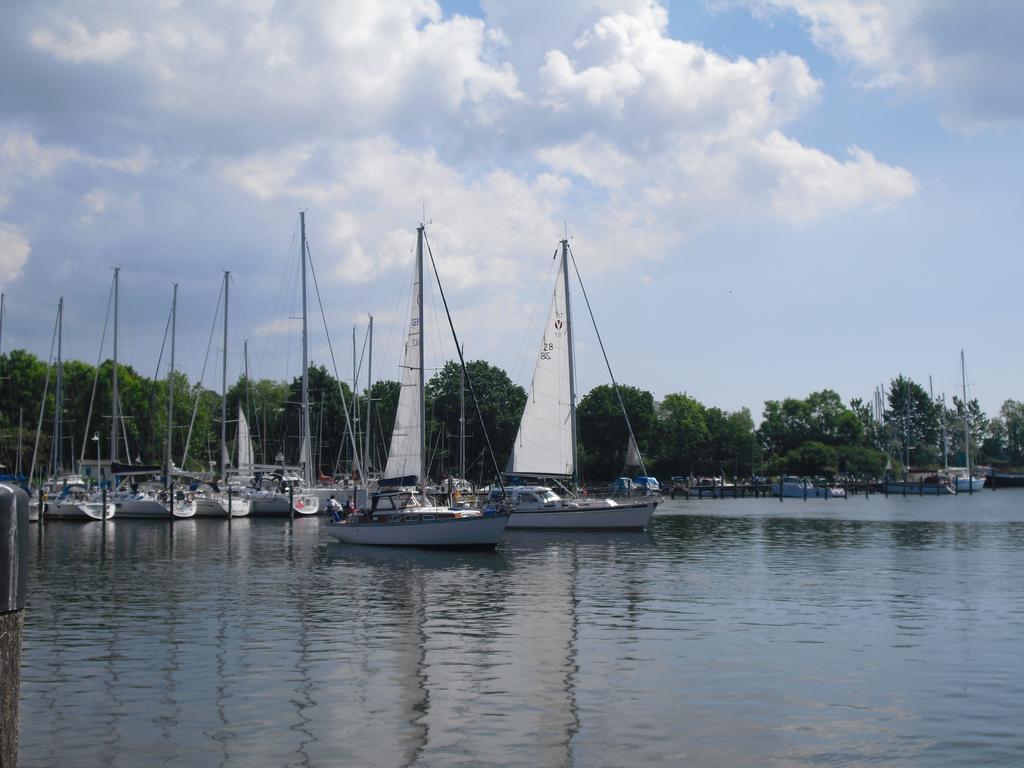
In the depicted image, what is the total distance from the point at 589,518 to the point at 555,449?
5.10m

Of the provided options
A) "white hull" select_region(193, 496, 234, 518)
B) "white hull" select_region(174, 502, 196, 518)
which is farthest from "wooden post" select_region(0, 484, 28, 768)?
"white hull" select_region(193, 496, 234, 518)

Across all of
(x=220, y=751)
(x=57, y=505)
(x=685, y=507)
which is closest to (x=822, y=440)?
(x=685, y=507)

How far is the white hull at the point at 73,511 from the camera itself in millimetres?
68938

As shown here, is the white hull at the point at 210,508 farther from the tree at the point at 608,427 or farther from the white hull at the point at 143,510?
the tree at the point at 608,427

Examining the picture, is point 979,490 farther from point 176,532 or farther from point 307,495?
point 176,532

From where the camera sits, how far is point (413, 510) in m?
47.4

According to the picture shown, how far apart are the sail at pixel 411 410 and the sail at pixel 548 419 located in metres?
9.27

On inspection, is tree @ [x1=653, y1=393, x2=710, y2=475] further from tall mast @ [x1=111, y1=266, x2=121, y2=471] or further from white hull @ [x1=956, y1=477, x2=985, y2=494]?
tall mast @ [x1=111, y1=266, x2=121, y2=471]

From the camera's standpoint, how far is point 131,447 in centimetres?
11756

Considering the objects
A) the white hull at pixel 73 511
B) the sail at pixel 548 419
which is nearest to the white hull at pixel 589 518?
the sail at pixel 548 419

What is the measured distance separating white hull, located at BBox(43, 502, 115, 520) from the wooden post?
229 ft

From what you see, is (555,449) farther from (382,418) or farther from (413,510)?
(382,418)

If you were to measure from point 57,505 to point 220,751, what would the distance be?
61.1m

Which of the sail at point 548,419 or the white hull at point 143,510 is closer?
the sail at point 548,419
